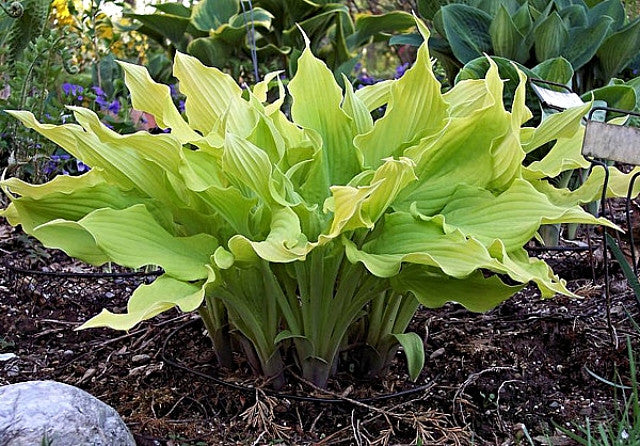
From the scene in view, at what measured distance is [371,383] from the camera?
1.80m

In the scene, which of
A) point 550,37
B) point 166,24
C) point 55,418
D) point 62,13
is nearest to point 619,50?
point 550,37

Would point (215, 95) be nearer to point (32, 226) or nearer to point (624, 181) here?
point (32, 226)

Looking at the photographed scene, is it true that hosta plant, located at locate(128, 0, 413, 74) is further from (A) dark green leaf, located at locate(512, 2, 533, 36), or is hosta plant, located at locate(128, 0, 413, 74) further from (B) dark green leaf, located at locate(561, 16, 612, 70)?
(B) dark green leaf, located at locate(561, 16, 612, 70)

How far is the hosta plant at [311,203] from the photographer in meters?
1.47

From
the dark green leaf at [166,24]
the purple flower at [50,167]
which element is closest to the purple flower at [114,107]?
the purple flower at [50,167]

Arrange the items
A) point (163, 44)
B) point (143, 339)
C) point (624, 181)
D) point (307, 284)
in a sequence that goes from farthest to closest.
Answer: point (163, 44)
point (143, 339)
point (624, 181)
point (307, 284)

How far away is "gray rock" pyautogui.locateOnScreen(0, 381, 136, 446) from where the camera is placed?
55.1 inches

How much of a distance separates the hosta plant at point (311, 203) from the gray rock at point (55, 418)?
257 millimetres

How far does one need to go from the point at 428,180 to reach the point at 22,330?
1.27 metres

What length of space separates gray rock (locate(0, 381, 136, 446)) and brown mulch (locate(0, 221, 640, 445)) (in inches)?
5.8

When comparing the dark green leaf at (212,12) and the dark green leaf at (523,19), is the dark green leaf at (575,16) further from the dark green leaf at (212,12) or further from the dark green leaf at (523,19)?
the dark green leaf at (212,12)

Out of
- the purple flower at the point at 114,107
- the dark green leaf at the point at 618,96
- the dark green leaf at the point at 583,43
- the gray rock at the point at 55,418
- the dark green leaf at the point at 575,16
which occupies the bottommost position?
the purple flower at the point at 114,107

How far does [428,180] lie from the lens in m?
1.68

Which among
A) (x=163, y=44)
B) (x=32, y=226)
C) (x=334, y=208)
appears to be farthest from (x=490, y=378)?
(x=163, y=44)
